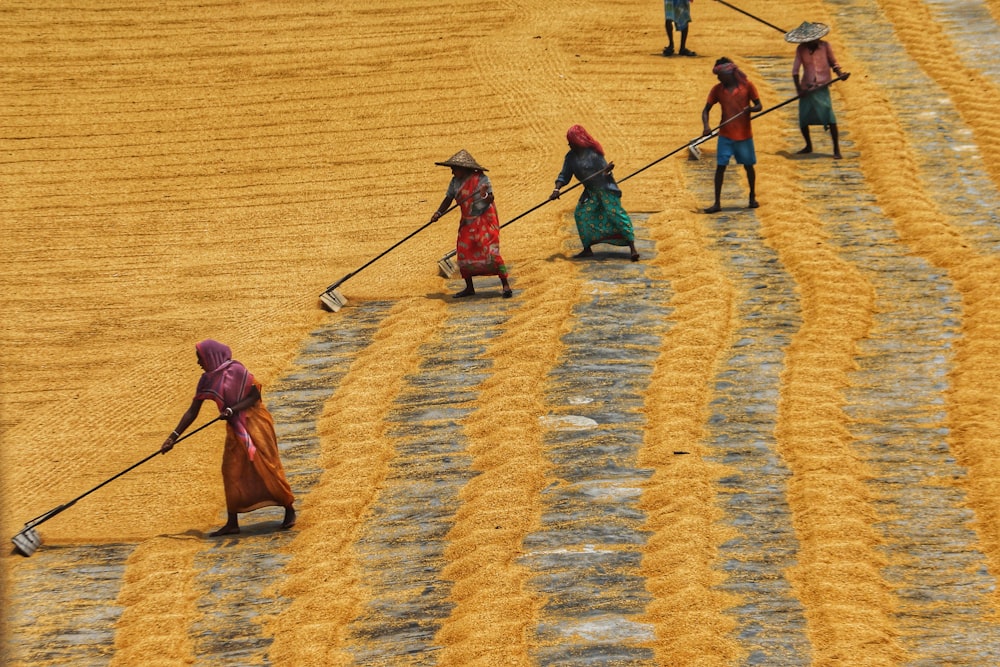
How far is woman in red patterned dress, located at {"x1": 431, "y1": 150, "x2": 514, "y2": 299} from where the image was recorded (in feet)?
41.3

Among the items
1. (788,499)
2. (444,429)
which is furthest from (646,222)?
(788,499)

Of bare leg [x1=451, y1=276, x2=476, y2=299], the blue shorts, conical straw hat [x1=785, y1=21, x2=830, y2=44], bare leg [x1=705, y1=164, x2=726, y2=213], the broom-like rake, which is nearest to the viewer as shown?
the broom-like rake

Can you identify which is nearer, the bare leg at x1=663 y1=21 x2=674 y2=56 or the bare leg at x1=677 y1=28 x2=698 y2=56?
the bare leg at x1=663 y1=21 x2=674 y2=56

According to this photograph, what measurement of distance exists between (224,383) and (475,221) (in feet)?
13.0

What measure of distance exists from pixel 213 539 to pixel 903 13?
50.7 feet

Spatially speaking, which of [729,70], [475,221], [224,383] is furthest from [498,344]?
[729,70]

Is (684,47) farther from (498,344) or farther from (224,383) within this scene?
(224,383)

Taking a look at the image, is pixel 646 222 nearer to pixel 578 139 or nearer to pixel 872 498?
pixel 578 139

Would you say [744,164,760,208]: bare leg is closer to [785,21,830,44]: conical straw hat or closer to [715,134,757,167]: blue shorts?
[715,134,757,167]: blue shorts

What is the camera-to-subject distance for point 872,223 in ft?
46.0

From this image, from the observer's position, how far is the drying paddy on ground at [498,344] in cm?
804

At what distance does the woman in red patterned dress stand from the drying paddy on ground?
15.3 inches

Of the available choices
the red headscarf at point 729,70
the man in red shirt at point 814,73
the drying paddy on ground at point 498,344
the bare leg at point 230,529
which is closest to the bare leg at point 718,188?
the drying paddy on ground at point 498,344

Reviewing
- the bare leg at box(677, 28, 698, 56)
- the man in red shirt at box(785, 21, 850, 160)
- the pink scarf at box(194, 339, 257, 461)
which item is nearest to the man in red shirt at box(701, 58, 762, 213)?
the man in red shirt at box(785, 21, 850, 160)
